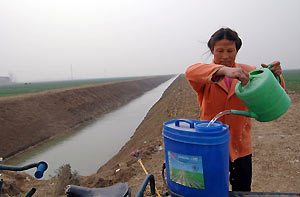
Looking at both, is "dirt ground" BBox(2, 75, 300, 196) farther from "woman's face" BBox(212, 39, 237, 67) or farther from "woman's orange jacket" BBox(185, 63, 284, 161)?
"woman's face" BBox(212, 39, 237, 67)

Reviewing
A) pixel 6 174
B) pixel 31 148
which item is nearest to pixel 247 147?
pixel 6 174

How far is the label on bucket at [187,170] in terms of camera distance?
109 centimetres

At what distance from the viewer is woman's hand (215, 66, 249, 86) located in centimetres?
111

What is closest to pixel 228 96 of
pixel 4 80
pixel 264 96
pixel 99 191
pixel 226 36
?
pixel 264 96

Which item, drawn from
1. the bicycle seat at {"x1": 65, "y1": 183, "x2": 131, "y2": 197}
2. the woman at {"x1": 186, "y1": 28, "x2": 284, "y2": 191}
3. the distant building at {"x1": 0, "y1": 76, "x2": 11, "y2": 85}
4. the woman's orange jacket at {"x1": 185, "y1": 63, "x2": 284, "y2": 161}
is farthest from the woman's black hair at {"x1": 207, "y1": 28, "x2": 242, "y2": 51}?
the distant building at {"x1": 0, "y1": 76, "x2": 11, "y2": 85}

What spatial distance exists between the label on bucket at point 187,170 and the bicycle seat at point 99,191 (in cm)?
42

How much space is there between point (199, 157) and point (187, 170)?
11cm

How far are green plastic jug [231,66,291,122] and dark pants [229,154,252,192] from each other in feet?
1.49

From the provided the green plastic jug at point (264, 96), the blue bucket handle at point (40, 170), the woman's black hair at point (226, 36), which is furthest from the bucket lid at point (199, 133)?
the blue bucket handle at point (40, 170)

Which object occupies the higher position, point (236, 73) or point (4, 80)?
point (236, 73)

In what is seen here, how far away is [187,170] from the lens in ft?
3.68

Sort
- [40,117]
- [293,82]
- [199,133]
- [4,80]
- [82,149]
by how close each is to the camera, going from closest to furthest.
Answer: [199,133] → [82,149] → [40,117] → [293,82] → [4,80]

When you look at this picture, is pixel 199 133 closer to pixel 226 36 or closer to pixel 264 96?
pixel 264 96

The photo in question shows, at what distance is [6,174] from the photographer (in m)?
5.44
